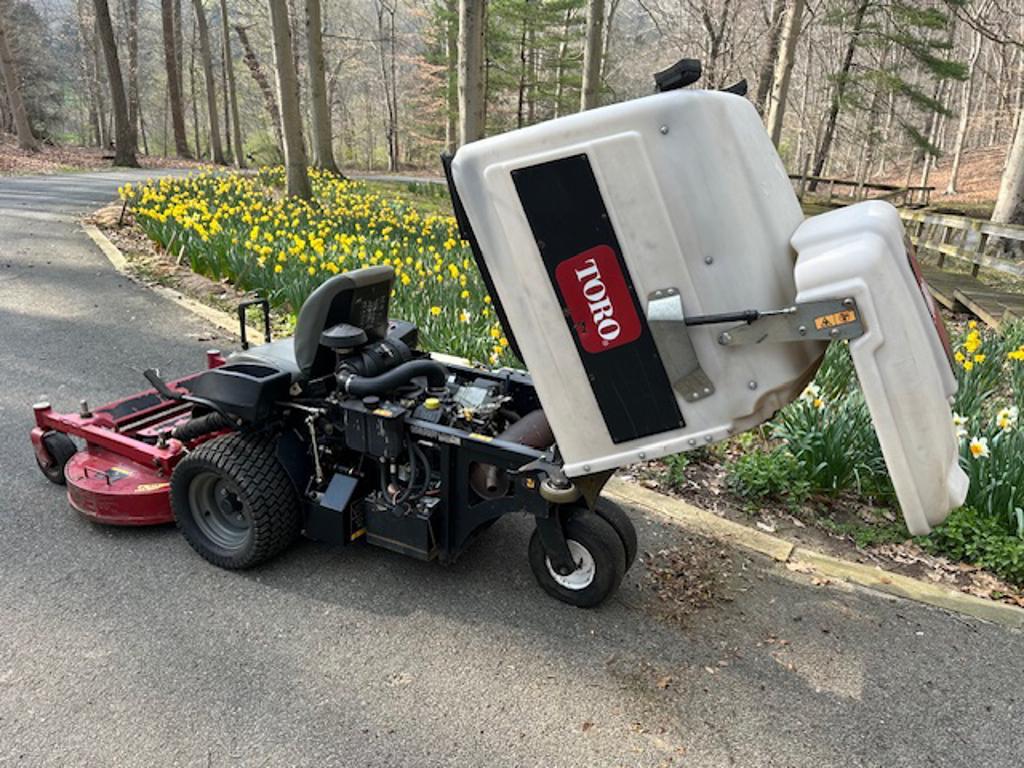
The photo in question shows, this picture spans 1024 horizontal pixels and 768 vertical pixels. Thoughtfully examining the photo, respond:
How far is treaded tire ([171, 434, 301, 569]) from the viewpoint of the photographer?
2.90 meters

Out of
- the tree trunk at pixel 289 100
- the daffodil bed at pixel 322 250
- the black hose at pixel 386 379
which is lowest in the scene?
the daffodil bed at pixel 322 250

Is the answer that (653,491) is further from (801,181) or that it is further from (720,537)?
(801,181)

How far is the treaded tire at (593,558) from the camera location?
2.71m

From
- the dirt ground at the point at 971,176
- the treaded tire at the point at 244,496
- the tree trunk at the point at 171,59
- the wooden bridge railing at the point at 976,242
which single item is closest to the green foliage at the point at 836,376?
the treaded tire at the point at 244,496

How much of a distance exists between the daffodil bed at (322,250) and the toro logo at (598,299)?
2649 mm

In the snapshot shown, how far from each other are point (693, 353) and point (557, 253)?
47 centimetres

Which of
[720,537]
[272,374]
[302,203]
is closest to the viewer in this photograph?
[272,374]

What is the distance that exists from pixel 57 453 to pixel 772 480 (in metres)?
3.60

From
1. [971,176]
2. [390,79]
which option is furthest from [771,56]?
[971,176]

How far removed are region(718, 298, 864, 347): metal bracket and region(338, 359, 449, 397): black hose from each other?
1350mm

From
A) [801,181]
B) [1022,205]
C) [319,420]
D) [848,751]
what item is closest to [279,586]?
[319,420]

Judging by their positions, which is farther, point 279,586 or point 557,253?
point 279,586

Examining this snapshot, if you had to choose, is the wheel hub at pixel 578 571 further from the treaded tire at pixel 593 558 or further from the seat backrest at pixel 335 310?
the seat backrest at pixel 335 310

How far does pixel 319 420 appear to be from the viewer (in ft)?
9.69
